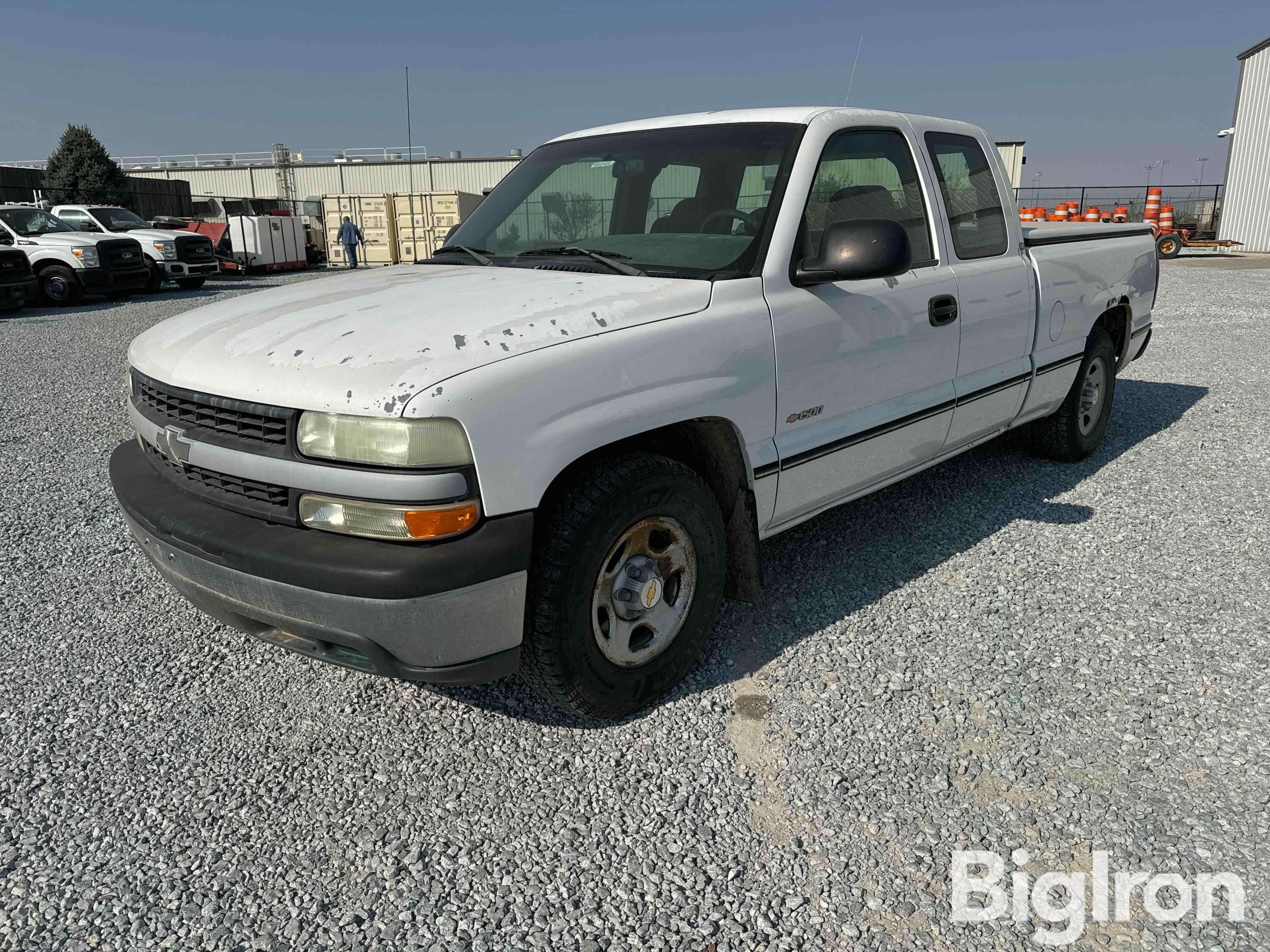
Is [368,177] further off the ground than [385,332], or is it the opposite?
[368,177]

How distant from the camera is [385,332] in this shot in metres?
2.54

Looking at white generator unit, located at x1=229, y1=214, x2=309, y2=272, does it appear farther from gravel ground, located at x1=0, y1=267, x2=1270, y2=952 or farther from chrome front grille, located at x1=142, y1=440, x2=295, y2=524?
chrome front grille, located at x1=142, y1=440, x2=295, y2=524

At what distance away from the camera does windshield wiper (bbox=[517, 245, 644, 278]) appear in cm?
307

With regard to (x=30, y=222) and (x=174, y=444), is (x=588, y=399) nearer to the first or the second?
(x=174, y=444)

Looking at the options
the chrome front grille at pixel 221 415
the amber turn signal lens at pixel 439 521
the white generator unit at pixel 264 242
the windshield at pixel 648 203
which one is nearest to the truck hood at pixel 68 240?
the white generator unit at pixel 264 242

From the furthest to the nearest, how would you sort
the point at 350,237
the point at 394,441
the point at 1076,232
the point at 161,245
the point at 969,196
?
the point at 350,237 < the point at 161,245 < the point at 1076,232 < the point at 969,196 < the point at 394,441

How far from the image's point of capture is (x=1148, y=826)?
2.38m

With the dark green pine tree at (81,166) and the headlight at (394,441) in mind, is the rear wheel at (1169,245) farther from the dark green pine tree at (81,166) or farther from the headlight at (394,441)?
the dark green pine tree at (81,166)

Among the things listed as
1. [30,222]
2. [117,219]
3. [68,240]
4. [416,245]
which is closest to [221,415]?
[68,240]

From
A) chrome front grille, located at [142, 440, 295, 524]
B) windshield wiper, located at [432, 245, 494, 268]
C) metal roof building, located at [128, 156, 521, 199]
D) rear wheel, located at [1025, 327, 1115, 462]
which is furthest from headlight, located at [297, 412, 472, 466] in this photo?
metal roof building, located at [128, 156, 521, 199]

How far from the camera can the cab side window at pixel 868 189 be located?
129 inches

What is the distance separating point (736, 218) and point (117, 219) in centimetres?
2107

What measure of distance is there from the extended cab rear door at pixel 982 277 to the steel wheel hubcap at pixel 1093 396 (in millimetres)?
1148

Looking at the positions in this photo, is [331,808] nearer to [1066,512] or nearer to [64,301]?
[1066,512]
